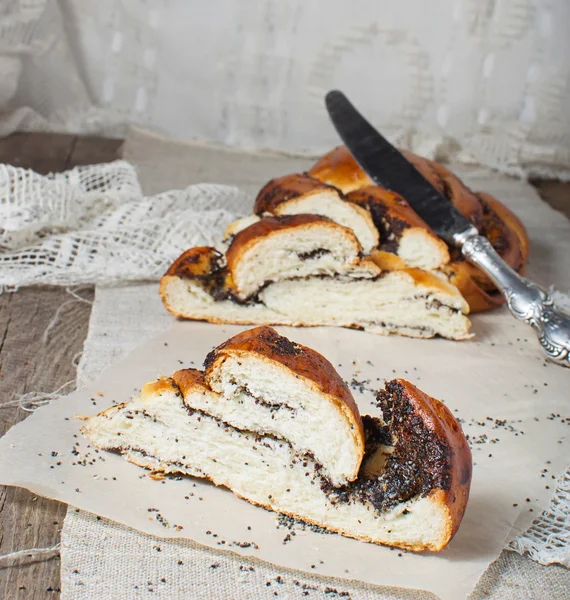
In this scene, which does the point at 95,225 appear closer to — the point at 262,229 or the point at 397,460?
the point at 262,229

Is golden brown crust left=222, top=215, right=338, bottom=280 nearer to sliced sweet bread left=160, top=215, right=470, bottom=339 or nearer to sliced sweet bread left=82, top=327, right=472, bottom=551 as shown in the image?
sliced sweet bread left=160, top=215, right=470, bottom=339

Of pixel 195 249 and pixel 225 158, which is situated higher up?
pixel 195 249

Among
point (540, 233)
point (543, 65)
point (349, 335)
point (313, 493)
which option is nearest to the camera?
point (313, 493)

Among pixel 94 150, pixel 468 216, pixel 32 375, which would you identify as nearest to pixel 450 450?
pixel 32 375

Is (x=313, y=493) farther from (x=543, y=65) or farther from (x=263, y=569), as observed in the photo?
(x=543, y=65)

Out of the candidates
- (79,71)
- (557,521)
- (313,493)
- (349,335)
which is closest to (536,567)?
(557,521)

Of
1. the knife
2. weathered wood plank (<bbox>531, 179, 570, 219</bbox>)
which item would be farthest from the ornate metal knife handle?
weathered wood plank (<bbox>531, 179, 570, 219</bbox>)

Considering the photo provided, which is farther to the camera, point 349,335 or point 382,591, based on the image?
point 349,335
